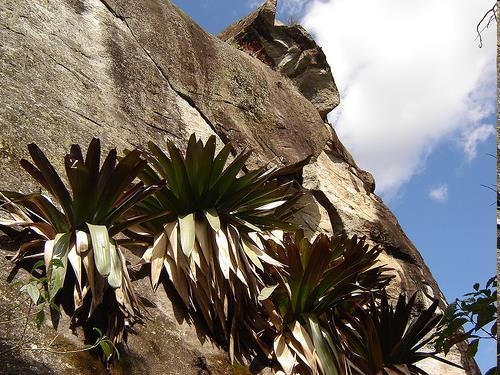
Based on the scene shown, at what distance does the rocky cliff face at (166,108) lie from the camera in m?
5.04

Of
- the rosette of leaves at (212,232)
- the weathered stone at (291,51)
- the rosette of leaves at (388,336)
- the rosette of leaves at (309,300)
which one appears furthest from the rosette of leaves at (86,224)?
the weathered stone at (291,51)

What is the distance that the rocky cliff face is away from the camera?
5035 millimetres

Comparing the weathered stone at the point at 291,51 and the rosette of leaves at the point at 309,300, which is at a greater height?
the weathered stone at the point at 291,51

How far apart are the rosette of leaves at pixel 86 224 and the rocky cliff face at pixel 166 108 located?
9.0 inches

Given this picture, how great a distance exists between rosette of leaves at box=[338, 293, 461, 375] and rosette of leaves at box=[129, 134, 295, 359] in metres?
1.34

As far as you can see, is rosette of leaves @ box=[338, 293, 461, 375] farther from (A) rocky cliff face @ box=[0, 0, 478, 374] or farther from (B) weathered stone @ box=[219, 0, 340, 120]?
(B) weathered stone @ box=[219, 0, 340, 120]

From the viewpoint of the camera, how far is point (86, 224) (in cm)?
499

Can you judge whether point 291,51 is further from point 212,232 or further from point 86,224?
point 86,224

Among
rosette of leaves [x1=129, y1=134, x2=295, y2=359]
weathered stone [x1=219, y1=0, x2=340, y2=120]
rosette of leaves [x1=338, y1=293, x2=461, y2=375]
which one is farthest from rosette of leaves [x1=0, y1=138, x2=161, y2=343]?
weathered stone [x1=219, y1=0, x2=340, y2=120]

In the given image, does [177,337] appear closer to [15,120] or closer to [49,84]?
[15,120]

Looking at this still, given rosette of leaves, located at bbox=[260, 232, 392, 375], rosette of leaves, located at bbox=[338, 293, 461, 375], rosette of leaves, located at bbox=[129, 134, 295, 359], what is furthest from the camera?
rosette of leaves, located at bbox=[338, 293, 461, 375]

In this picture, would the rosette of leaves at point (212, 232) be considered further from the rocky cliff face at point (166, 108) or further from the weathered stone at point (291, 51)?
the weathered stone at point (291, 51)

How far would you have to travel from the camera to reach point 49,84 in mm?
6887

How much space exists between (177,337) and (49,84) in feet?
10.2
